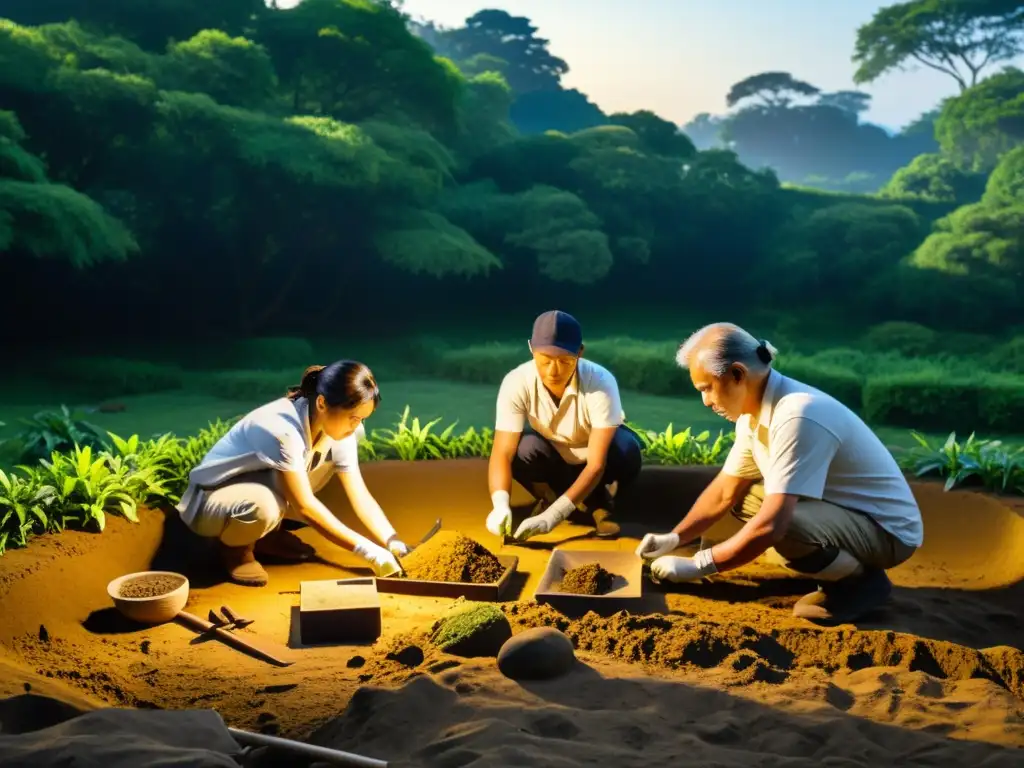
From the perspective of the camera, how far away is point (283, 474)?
12.1ft

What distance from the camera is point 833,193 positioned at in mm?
12289

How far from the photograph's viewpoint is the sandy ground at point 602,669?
231cm

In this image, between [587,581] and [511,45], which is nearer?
[587,581]

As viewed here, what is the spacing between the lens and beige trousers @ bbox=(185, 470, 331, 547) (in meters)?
3.74

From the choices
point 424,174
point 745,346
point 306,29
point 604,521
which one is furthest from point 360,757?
point 306,29

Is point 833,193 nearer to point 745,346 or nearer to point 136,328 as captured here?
point 136,328

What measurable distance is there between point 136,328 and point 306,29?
3.99 m

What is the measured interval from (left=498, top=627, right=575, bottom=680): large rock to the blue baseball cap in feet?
4.99

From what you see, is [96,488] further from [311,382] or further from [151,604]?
[311,382]

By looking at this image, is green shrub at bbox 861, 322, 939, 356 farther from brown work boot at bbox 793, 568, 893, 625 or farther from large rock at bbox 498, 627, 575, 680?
large rock at bbox 498, 627, 575, 680

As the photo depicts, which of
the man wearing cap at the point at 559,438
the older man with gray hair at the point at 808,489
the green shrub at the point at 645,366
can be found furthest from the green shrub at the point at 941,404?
the older man with gray hair at the point at 808,489

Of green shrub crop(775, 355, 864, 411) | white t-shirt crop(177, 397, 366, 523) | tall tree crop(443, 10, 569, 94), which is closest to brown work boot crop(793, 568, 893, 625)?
white t-shirt crop(177, 397, 366, 523)

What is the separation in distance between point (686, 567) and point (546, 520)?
2.72ft

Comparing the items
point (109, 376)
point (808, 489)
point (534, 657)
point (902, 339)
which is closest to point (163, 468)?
point (534, 657)
